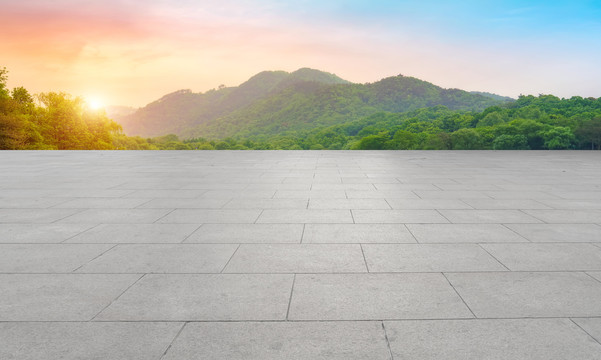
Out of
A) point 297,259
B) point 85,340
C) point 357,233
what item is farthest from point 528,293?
point 85,340

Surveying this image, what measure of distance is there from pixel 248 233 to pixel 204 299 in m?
2.32

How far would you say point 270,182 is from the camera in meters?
11.2

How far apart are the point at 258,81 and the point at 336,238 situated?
180 meters

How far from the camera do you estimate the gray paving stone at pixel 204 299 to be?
3299 millimetres

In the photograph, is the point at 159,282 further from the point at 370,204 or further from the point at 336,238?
the point at 370,204

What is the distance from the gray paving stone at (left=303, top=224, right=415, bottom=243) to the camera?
5520 mm

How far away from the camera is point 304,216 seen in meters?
6.98

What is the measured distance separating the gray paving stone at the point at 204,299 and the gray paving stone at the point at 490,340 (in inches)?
40.2

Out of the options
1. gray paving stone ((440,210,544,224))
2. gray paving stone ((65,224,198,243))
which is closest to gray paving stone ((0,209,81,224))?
gray paving stone ((65,224,198,243))

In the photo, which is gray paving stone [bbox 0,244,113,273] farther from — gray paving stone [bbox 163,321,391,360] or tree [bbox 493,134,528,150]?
tree [bbox 493,134,528,150]

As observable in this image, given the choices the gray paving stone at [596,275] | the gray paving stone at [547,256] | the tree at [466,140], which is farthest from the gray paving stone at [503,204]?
the tree at [466,140]

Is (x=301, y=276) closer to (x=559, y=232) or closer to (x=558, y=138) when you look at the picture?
(x=559, y=232)

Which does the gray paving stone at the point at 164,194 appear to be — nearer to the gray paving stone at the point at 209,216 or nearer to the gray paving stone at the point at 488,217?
the gray paving stone at the point at 209,216

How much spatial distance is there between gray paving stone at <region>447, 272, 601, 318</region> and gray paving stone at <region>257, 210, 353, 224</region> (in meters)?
2.77
